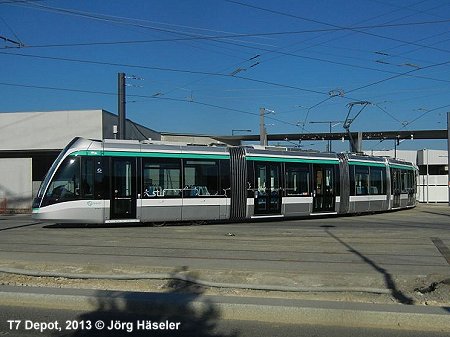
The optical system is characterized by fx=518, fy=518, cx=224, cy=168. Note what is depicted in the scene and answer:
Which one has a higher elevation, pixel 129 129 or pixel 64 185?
pixel 129 129

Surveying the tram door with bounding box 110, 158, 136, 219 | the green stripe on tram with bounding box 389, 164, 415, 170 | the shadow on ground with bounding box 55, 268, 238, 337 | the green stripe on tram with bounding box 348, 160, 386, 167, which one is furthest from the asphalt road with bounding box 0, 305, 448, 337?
the green stripe on tram with bounding box 389, 164, 415, 170

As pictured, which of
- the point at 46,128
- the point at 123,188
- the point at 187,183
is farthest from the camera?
the point at 46,128

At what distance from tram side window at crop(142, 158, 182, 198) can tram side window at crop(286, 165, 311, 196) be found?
4842 mm

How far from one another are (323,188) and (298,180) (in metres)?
1.69

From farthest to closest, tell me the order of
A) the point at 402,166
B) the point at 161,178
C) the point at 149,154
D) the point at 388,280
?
the point at 402,166, the point at 161,178, the point at 149,154, the point at 388,280

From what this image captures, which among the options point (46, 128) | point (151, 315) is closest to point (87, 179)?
point (151, 315)

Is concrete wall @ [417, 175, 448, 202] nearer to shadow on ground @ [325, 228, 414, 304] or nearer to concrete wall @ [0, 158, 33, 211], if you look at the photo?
concrete wall @ [0, 158, 33, 211]

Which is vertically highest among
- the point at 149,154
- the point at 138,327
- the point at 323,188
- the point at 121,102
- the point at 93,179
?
the point at 121,102

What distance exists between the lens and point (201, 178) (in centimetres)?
1911

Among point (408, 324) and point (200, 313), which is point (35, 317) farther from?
point (408, 324)

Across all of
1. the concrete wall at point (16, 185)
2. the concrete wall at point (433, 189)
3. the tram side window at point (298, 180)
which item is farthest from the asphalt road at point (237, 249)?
the concrete wall at point (433, 189)

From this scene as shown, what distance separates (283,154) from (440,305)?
14.7m

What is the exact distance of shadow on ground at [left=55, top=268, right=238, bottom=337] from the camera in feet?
18.9

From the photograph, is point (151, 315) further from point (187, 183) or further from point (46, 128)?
point (46, 128)
